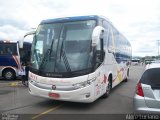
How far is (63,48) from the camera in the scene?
30.3 feet

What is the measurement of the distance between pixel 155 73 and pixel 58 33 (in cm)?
396

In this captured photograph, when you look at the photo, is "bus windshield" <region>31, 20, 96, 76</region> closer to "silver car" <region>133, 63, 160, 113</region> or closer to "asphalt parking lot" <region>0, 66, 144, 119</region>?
"asphalt parking lot" <region>0, 66, 144, 119</region>

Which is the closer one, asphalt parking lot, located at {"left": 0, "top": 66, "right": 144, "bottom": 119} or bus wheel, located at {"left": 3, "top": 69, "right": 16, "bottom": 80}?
asphalt parking lot, located at {"left": 0, "top": 66, "right": 144, "bottom": 119}

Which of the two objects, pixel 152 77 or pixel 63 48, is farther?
pixel 63 48

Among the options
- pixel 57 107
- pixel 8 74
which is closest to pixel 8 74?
pixel 8 74

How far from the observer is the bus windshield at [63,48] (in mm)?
8992

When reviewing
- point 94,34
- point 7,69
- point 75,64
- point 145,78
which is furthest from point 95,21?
point 7,69

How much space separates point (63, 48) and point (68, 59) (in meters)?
0.46

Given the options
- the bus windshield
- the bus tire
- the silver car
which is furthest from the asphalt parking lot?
the silver car

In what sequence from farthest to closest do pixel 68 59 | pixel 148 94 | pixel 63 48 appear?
pixel 63 48 < pixel 68 59 < pixel 148 94

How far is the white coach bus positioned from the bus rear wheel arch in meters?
11.3

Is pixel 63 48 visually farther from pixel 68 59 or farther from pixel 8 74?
pixel 8 74

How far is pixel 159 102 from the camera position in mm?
6602

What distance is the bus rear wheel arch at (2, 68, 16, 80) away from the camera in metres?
20.6
